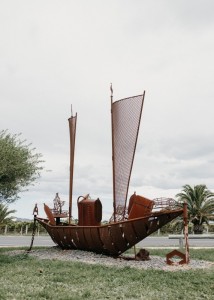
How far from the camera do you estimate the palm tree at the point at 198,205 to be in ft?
137

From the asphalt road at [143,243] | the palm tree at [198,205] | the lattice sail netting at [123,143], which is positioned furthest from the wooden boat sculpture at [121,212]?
the palm tree at [198,205]

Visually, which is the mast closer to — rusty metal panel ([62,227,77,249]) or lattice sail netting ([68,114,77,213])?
lattice sail netting ([68,114,77,213])

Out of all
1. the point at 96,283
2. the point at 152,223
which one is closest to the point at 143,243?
the point at 152,223

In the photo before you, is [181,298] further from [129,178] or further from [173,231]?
[173,231]

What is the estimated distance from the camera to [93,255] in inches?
679

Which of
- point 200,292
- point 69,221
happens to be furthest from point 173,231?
point 200,292

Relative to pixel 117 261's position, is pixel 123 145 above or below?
above

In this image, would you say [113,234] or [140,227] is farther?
[113,234]

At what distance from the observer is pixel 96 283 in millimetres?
10469

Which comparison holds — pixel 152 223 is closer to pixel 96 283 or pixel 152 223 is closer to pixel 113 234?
pixel 113 234

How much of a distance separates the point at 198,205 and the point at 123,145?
2751cm


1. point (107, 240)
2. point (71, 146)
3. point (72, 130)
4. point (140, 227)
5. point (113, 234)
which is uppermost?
point (72, 130)

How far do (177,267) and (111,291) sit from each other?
560 cm

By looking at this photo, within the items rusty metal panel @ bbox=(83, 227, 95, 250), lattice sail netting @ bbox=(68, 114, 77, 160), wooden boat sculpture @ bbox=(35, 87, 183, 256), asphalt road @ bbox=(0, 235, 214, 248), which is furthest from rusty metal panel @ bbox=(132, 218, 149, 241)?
asphalt road @ bbox=(0, 235, 214, 248)
